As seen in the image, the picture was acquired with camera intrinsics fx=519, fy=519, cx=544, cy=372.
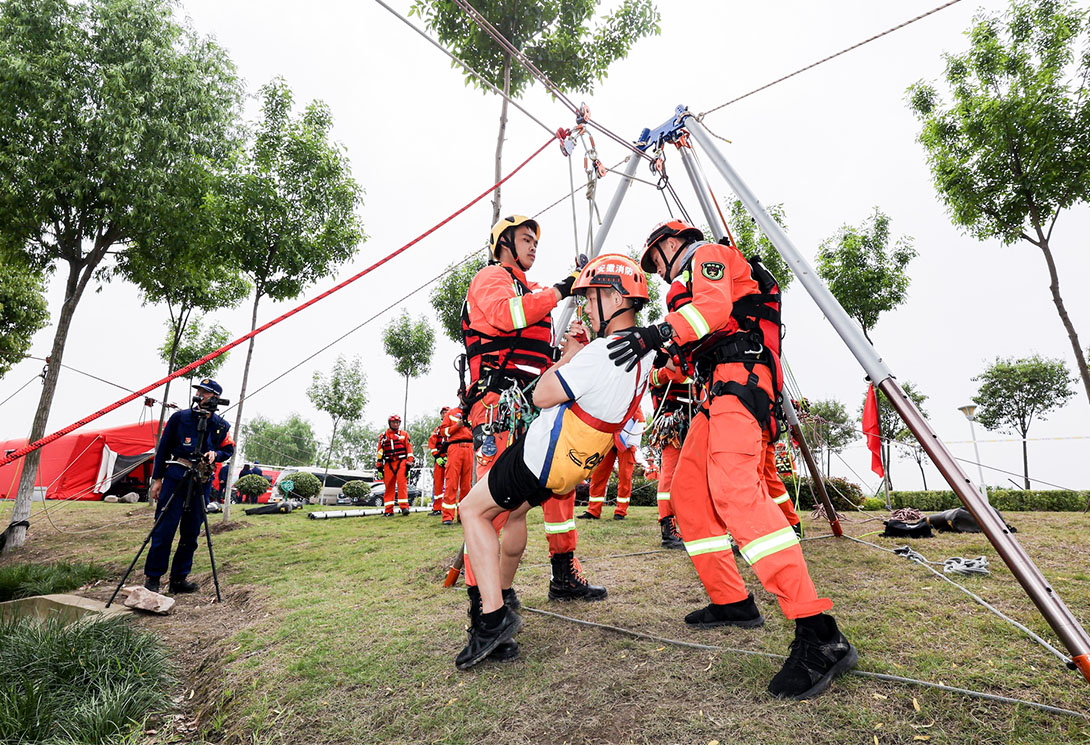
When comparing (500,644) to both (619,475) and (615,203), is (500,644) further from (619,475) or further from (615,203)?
(619,475)

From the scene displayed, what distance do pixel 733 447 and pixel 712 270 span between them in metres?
1.08

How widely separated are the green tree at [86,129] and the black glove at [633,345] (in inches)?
446

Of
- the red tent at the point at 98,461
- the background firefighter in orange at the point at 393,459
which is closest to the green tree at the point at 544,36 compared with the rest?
the background firefighter in orange at the point at 393,459

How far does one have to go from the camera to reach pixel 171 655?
404 centimetres

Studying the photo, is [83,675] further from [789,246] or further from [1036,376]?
[1036,376]

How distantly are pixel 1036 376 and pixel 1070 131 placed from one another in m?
27.4

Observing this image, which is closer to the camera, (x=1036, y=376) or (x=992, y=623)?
(x=992, y=623)

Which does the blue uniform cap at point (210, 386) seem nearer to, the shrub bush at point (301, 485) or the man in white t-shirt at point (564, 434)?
the man in white t-shirt at point (564, 434)

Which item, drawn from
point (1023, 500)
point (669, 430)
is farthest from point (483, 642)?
point (1023, 500)

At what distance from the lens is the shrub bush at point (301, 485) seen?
22078mm

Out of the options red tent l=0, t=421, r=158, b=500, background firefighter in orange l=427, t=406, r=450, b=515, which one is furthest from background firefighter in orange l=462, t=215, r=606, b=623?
red tent l=0, t=421, r=158, b=500

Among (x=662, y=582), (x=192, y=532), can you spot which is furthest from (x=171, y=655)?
(x=662, y=582)

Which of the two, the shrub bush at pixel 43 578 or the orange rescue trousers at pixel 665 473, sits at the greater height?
the orange rescue trousers at pixel 665 473

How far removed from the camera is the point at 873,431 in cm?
439
